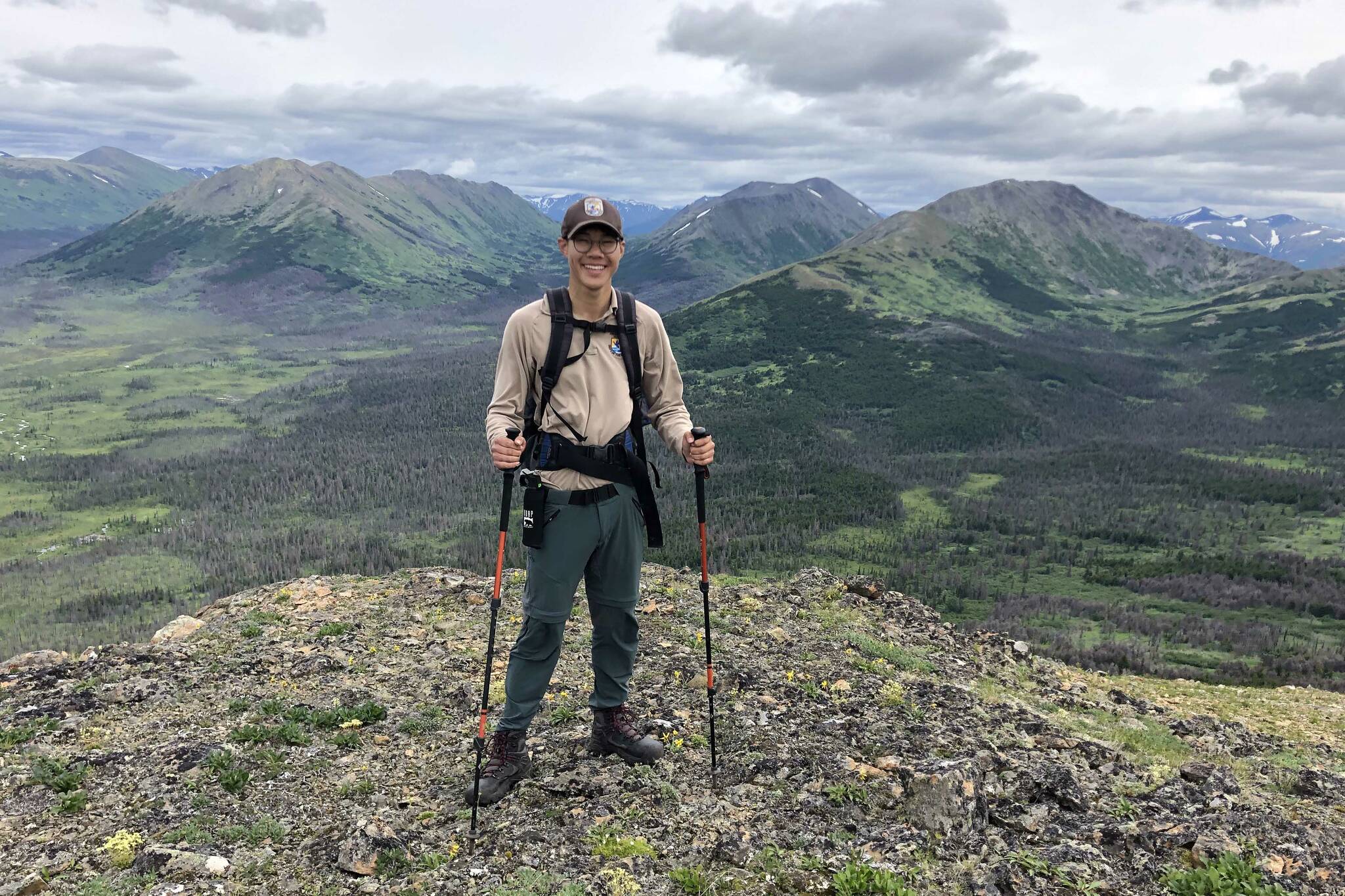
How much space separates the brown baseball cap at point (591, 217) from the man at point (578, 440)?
0.02 metres

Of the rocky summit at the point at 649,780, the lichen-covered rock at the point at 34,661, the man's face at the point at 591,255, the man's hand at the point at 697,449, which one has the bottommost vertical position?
the lichen-covered rock at the point at 34,661

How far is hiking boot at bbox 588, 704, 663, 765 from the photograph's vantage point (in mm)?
9484

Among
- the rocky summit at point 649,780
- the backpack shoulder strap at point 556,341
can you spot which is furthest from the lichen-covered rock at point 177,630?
the backpack shoulder strap at point 556,341

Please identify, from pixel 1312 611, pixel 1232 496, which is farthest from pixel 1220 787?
pixel 1232 496

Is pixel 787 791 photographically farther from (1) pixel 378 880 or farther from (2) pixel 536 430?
(2) pixel 536 430

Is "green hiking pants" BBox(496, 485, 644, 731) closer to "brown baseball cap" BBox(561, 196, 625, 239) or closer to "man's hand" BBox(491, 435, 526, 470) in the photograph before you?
"man's hand" BBox(491, 435, 526, 470)

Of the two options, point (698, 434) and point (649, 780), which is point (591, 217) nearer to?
point (698, 434)

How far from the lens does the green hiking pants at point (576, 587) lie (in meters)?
8.07

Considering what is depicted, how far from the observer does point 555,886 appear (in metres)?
7.20

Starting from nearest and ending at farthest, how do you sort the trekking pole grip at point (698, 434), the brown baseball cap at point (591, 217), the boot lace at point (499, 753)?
the brown baseball cap at point (591, 217) → the trekking pole grip at point (698, 434) → the boot lace at point (499, 753)

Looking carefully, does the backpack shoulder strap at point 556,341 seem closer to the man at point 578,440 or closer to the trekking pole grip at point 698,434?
the man at point 578,440

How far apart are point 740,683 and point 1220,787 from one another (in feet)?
22.4

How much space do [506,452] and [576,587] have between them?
6.06 ft

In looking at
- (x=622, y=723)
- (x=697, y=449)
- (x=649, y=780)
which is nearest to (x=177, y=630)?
(x=622, y=723)
